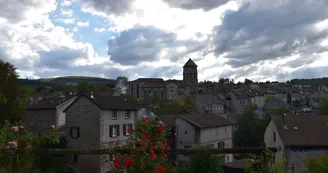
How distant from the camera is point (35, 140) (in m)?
5.17

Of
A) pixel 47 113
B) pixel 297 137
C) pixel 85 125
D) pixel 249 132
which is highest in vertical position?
pixel 47 113

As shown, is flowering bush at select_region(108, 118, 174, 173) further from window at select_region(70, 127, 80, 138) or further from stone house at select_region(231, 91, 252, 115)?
stone house at select_region(231, 91, 252, 115)

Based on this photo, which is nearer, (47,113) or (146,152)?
(146,152)

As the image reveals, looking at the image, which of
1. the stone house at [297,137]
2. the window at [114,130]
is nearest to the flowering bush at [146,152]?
the stone house at [297,137]

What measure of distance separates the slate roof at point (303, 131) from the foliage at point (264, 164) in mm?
24939

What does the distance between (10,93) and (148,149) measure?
34981 millimetres

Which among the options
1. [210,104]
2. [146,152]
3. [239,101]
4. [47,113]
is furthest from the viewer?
[239,101]

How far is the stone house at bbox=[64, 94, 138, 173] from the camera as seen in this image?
31422 millimetres

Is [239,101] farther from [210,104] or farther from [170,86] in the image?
[170,86]

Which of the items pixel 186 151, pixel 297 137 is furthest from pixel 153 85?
pixel 186 151

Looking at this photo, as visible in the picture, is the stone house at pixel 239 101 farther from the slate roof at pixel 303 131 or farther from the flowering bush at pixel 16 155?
the flowering bush at pixel 16 155

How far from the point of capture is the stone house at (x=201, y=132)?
Result: 125ft

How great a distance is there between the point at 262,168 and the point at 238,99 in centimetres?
9502

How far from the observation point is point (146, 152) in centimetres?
402
